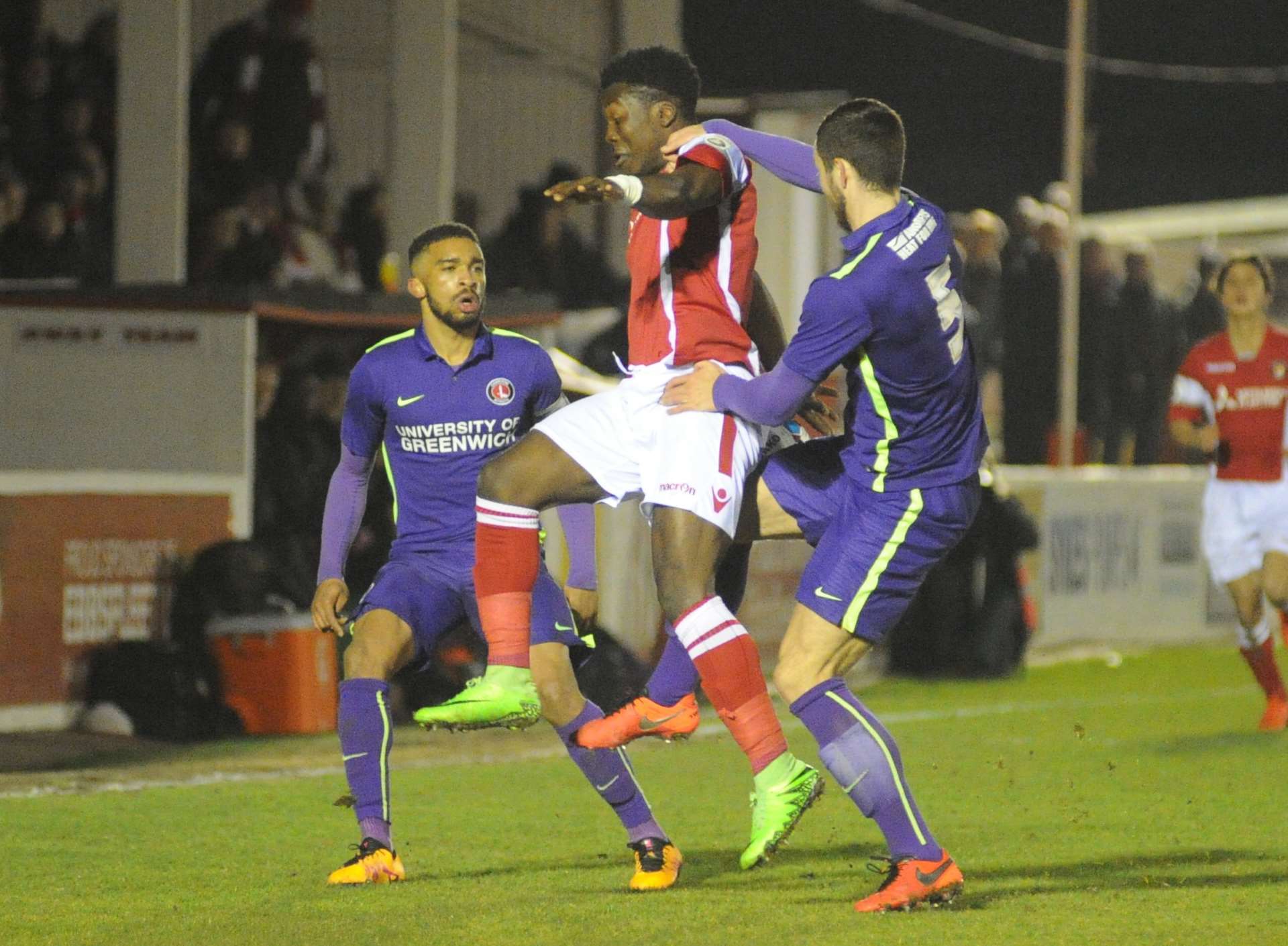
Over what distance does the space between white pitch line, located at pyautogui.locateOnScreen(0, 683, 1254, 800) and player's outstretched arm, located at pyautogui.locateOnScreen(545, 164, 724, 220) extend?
3709 mm

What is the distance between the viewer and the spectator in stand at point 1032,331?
16078 mm

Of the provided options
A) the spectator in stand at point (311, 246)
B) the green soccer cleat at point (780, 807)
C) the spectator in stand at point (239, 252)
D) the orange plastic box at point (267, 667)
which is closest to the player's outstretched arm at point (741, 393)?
the green soccer cleat at point (780, 807)

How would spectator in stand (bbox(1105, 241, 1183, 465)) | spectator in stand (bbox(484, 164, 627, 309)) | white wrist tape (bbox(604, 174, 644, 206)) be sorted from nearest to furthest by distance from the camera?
white wrist tape (bbox(604, 174, 644, 206)), spectator in stand (bbox(484, 164, 627, 309)), spectator in stand (bbox(1105, 241, 1183, 465))

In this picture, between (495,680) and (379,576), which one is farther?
(379,576)

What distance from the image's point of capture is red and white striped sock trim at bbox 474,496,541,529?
5.79 meters

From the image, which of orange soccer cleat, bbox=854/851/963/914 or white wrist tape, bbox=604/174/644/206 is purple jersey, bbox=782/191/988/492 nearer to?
white wrist tape, bbox=604/174/644/206

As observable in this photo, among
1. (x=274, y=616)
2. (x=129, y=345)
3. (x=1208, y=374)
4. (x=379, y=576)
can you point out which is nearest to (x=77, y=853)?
(x=379, y=576)

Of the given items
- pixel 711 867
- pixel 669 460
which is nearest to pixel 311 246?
pixel 711 867

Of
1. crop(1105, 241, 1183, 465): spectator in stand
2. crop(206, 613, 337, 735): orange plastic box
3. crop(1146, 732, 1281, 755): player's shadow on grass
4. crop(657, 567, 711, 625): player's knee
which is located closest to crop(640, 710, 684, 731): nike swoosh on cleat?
crop(657, 567, 711, 625): player's knee

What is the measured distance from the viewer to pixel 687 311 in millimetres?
5816

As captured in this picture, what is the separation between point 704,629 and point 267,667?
520 centimetres

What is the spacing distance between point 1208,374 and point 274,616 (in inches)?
196

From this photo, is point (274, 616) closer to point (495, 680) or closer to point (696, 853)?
→ point (696, 853)

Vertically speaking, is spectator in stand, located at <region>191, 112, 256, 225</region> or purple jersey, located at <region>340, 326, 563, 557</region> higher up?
spectator in stand, located at <region>191, 112, 256, 225</region>
